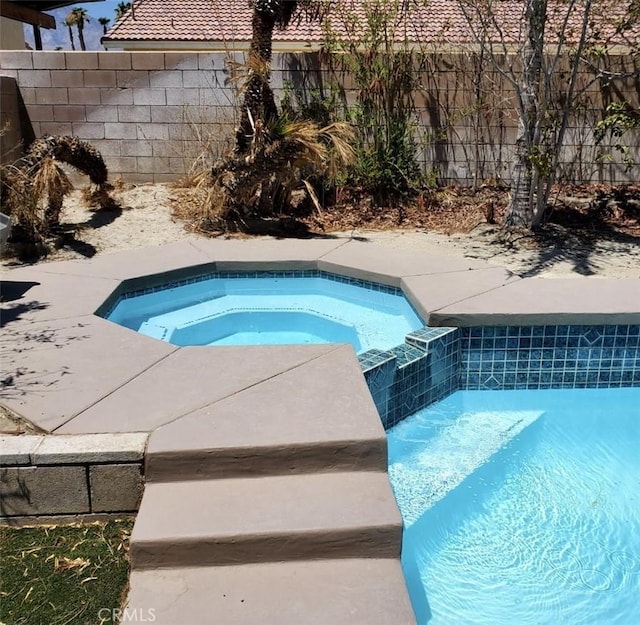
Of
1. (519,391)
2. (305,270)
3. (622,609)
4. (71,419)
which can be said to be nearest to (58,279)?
(305,270)

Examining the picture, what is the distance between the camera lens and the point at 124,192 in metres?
8.34

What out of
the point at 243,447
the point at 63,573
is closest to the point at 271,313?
the point at 243,447

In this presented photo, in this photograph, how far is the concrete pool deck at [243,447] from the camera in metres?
2.15

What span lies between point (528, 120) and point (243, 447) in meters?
5.13

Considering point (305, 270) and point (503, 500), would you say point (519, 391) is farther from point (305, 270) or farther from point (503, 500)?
point (305, 270)

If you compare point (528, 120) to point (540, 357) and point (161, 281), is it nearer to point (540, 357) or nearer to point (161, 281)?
point (540, 357)

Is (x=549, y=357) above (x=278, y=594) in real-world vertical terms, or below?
below

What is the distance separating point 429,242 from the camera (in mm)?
6863

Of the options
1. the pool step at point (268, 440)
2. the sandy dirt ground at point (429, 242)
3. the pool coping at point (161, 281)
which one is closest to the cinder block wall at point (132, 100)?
the sandy dirt ground at point (429, 242)

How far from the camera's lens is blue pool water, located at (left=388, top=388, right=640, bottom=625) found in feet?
8.45

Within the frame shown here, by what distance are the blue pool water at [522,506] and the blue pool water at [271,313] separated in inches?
42.5

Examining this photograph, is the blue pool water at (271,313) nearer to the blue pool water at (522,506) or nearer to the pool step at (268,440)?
the blue pool water at (522,506)

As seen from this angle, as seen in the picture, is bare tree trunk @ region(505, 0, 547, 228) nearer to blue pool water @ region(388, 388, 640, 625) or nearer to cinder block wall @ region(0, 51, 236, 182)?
blue pool water @ region(388, 388, 640, 625)

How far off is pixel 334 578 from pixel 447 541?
93 cm
